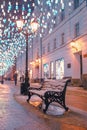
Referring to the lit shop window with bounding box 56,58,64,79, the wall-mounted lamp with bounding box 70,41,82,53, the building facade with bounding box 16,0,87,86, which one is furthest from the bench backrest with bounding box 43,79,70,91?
the lit shop window with bounding box 56,58,64,79

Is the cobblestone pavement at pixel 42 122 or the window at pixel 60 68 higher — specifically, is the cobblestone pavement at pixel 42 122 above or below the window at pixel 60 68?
below

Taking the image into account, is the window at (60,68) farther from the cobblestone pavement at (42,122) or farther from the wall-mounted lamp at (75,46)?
the cobblestone pavement at (42,122)

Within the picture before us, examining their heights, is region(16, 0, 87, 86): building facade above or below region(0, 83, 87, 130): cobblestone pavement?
above

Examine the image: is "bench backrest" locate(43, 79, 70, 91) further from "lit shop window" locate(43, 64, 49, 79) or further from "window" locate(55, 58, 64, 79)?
"lit shop window" locate(43, 64, 49, 79)

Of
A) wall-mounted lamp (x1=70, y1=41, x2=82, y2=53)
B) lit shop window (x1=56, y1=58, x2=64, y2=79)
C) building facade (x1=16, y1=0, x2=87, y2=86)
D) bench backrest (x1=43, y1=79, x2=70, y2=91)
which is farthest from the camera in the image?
lit shop window (x1=56, y1=58, x2=64, y2=79)

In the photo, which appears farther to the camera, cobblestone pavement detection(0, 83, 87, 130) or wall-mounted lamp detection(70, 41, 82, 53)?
wall-mounted lamp detection(70, 41, 82, 53)

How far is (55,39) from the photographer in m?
39.6

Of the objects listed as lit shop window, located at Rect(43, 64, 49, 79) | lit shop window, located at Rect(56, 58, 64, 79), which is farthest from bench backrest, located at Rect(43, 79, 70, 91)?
lit shop window, located at Rect(43, 64, 49, 79)

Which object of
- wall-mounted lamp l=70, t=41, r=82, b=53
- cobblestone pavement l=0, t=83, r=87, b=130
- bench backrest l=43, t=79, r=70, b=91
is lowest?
cobblestone pavement l=0, t=83, r=87, b=130

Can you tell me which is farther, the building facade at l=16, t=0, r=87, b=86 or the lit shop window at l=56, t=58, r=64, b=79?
the lit shop window at l=56, t=58, r=64, b=79

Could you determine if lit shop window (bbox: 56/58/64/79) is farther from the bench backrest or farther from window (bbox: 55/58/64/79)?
the bench backrest

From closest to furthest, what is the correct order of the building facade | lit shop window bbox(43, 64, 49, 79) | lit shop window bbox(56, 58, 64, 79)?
1. the building facade
2. lit shop window bbox(56, 58, 64, 79)
3. lit shop window bbox(43, 64, 49, 79)

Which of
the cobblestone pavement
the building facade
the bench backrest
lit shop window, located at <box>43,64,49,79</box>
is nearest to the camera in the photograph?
the cobblestone pavement

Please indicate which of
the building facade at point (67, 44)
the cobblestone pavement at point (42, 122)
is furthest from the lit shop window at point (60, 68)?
the cobblestone pavement at point (42, 122)
